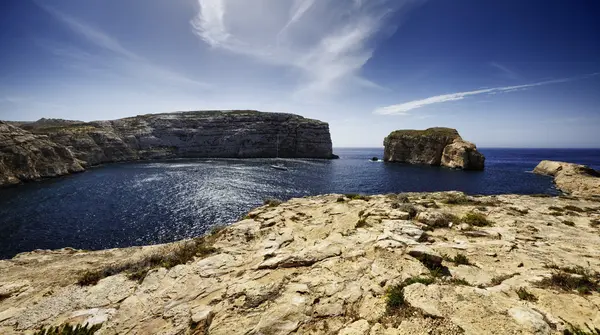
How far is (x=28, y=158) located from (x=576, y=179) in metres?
138

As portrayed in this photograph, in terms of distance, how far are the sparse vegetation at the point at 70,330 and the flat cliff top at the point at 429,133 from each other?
4642 inches

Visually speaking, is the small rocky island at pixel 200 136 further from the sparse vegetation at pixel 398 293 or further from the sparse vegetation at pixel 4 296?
the sparse vegetation at pixel 398 293

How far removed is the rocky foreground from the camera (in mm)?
7691

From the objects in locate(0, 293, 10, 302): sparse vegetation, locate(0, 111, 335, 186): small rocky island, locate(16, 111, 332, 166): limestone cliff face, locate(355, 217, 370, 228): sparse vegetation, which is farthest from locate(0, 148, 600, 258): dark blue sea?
locate(16, 111, 332, 166): limestone cliff face

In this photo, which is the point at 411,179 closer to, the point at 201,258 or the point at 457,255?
the point at 457,255

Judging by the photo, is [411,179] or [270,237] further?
[411,179]

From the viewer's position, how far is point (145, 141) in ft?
428

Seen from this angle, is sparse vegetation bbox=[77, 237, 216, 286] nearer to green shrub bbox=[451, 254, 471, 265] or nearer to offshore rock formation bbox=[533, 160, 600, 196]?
green shrub bbox=[451, 254, 471, 265]

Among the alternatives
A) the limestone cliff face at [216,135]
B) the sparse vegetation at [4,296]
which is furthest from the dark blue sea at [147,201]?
the limestone cliff face at [216,135]

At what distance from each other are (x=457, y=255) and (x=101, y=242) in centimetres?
3520

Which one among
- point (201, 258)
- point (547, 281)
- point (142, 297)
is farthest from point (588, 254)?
point (142, 297)

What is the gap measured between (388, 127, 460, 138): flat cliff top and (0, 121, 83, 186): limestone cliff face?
13122cm

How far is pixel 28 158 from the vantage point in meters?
64.9

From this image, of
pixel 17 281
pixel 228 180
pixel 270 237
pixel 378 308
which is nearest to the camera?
pixel 378 308
